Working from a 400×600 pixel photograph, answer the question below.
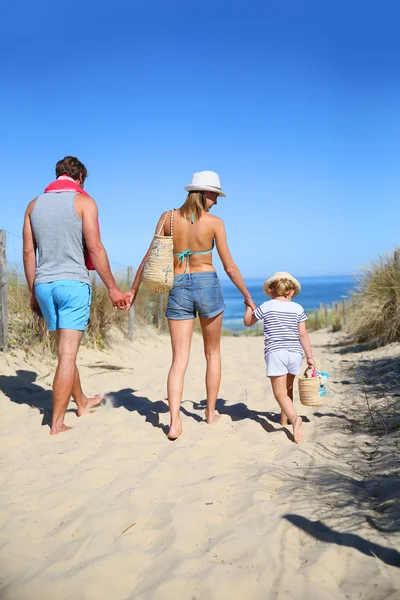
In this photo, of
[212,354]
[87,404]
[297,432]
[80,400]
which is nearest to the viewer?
[297,432]

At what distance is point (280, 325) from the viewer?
4559mm

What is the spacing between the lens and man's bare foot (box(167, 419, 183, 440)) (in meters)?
4.36

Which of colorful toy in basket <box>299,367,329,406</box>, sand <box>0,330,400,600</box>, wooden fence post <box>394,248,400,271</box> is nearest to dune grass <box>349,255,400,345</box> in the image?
wooden fence post <box>394,248,400,271</box>

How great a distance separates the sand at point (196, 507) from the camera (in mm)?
2381

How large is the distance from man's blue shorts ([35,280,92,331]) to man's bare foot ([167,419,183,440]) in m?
1.09

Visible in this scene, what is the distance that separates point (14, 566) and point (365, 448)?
270 cm

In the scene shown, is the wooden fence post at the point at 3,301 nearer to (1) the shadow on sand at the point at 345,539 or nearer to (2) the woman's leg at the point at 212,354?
(2) the woman's leg at the point at 212,354

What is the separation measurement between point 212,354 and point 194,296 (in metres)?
0.57

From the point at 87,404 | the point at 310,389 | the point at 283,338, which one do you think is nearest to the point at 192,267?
the point at 283,338

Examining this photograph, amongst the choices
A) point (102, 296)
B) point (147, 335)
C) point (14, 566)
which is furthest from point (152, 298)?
point (14, 566)

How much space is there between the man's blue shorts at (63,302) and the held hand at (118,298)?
0.23 meters

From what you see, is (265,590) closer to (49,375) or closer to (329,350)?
(49,375)

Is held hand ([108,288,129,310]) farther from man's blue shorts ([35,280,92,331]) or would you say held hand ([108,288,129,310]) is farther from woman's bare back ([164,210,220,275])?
woman's bare back ([164,210,220,275])

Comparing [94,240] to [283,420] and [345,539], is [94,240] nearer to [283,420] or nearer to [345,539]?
[283,420]
